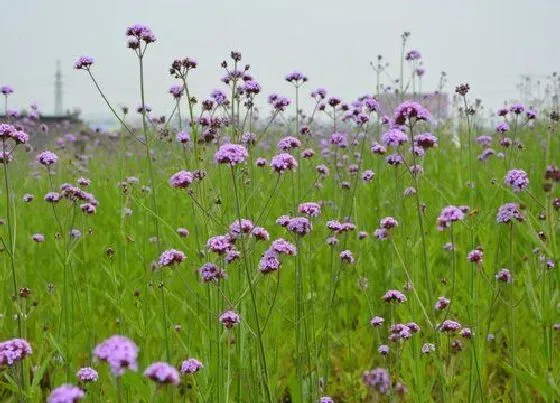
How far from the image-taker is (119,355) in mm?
1151

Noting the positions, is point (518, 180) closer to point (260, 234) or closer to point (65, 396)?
point (260, 234)

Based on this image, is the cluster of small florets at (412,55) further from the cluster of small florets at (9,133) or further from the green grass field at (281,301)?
the cluster of small florets at (9,133)

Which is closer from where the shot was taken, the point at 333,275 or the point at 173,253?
the point at 173,253

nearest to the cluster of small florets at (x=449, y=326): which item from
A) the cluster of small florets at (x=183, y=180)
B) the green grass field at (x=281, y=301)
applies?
the green grass field at (x=281, y=301)

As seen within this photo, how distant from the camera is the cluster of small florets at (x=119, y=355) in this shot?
45.3 inches

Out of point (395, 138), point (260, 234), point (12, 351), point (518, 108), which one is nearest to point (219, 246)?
point (260, 234)

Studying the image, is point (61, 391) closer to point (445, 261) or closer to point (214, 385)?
point (214, 385)

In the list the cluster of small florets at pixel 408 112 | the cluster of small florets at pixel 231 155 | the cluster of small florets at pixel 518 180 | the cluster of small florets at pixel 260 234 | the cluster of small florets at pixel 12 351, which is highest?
the cluster of small florets at pixel 408 112

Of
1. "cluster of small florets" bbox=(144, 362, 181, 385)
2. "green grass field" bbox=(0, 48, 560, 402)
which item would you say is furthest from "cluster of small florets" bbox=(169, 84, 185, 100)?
"cluster of small florets" bbox=(144, 362, 181, 385)

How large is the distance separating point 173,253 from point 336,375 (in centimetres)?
153

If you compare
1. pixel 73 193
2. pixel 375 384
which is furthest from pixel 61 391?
pixel 73 193

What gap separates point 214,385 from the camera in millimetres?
2416

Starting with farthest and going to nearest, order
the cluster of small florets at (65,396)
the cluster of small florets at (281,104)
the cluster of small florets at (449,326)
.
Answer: the cluster of small florets at (281,104)
the cluster of small florets at (449,326)
the cluster of small florets at (65,396)

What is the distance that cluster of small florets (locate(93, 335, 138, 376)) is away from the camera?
3.77 ft
